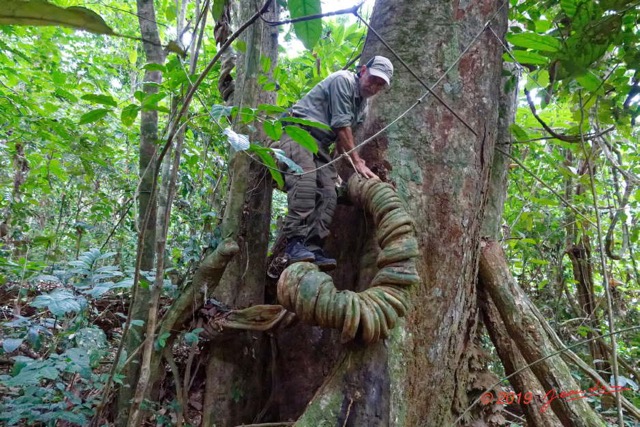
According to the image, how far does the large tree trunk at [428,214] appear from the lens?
1786 mm

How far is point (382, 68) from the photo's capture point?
7.74ft

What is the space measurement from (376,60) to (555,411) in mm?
2324

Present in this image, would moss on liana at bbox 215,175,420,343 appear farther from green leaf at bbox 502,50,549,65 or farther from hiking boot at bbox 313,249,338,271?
green leaf at bbox 502,50,549,65

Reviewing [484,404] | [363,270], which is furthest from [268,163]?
[484,404]

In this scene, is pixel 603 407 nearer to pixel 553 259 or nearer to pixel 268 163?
pixel 553 259

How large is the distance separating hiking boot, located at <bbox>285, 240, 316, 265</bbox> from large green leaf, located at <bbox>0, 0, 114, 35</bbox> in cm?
173

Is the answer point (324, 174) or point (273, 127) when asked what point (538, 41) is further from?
point (324, 174)

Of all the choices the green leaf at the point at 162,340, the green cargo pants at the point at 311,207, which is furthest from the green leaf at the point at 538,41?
the green leaf at the point at 162,340

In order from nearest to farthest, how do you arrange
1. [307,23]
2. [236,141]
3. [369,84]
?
1. [307,23]
2. [236,141]
3. [369,84]

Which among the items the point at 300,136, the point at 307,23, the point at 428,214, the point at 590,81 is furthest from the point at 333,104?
the point at 307,23

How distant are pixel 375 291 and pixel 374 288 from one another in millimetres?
24

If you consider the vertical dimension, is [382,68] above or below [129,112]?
above

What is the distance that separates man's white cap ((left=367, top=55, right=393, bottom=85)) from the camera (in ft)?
7.73

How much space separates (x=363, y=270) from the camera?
7.15 ft
